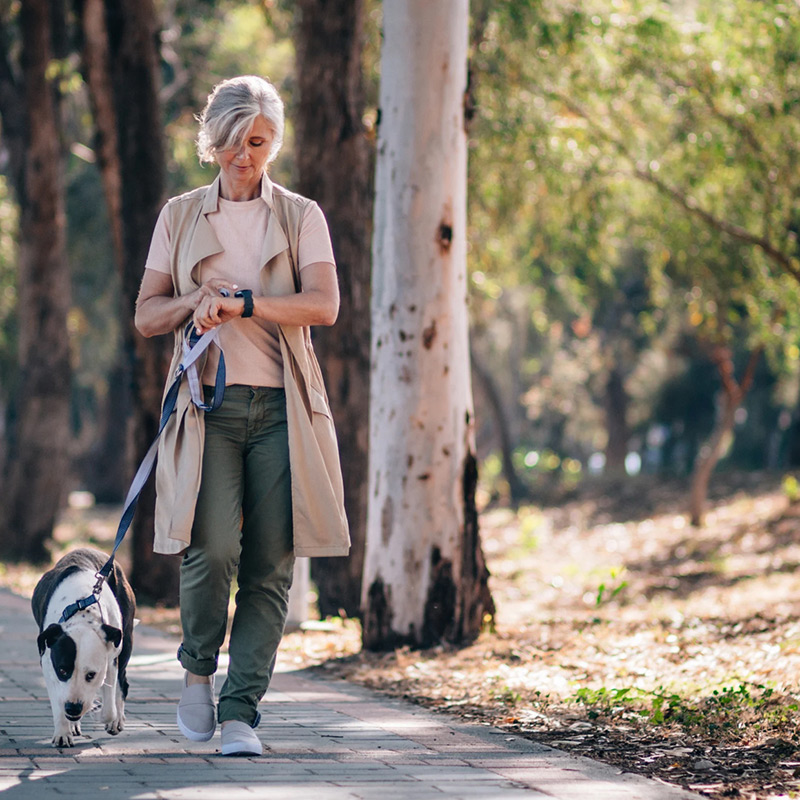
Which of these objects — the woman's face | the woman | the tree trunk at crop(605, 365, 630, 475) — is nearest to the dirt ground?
the woman

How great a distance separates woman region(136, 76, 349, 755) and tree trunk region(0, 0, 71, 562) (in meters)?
13.1

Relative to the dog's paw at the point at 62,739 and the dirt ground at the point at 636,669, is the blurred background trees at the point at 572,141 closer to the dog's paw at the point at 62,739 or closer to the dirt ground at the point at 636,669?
the dirt ground at the point at 636,669

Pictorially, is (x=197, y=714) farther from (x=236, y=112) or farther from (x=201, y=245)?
(x=236, y=112)

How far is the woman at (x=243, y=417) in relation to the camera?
4.89 meters

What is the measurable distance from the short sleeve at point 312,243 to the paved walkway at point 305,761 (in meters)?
1.88

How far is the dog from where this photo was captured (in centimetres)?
509

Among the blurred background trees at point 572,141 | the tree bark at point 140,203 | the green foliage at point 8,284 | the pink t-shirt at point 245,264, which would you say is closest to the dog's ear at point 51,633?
the pink t-shirt at point 245,264

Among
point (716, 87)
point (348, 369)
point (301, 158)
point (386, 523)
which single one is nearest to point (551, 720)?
point (386, 523)

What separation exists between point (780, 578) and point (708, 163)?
542cm

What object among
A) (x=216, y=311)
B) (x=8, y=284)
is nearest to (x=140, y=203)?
(x=216, y=311)

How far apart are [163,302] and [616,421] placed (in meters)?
36.6

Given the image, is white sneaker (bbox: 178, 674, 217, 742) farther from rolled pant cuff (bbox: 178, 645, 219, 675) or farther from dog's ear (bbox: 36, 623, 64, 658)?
dog's ear (bbox: 36, 623, 64, 658)

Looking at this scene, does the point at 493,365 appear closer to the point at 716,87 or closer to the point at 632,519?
the point at 632,519

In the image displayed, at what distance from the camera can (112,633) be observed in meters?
5.19
